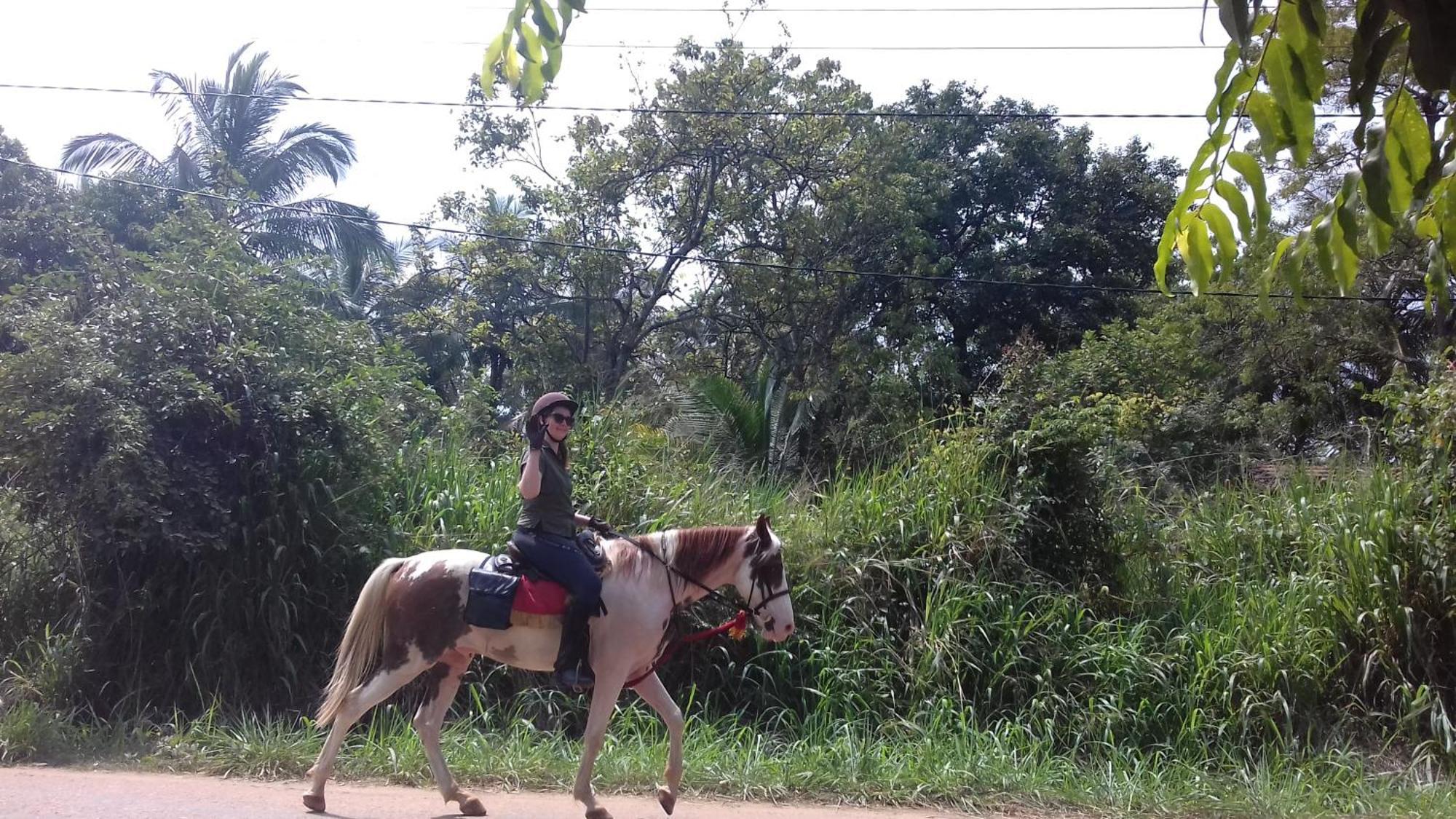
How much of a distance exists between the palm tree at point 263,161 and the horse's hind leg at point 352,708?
1746 cm

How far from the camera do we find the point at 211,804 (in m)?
6.22

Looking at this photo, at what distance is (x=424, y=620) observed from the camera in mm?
6406

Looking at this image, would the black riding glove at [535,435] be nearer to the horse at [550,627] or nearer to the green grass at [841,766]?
the horse at [550,627]

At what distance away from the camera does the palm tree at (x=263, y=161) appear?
76.1ft

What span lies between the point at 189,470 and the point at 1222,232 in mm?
8118

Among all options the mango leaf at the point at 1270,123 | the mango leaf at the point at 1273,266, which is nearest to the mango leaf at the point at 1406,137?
the mango leaf at the point at 1270,123

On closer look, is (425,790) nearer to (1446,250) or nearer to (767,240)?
(1446,250)

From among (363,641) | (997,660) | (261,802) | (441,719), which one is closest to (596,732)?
(441,719)

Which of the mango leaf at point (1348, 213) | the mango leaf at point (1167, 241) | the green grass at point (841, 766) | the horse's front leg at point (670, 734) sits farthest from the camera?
the green grass at point (841, 766)

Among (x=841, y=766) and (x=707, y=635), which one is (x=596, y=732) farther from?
(x=841, y=766)

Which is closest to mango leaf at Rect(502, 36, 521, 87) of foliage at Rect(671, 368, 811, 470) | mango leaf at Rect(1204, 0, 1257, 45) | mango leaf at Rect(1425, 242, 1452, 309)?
mango leaf at Rect(1204, 0, 1257, 45)

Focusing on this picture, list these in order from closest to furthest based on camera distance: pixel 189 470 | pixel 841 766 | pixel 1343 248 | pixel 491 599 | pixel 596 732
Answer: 1. pixel 1343 248
2. pixel 596 732
3. pixel 491 599
4. pixel 841 766
5. pixel 189 470

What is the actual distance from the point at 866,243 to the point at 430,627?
14.1 m

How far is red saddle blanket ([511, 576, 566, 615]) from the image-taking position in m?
6.30
